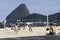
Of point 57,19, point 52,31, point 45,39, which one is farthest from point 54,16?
point 45,39

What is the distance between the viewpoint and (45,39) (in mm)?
12703

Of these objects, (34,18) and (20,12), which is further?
(20,12)

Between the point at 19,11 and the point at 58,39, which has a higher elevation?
the point at 19,11

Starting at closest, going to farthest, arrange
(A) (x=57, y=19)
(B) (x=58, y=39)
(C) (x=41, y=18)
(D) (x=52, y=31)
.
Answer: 1. (B) (x=58, y=39)
2. (D) (x=52, y=31)
3. (A) (x=57, y=19)
4. (C) (x=41, y=18)

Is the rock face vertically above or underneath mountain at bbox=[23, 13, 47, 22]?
above

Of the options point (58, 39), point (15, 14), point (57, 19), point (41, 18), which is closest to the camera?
point (58, 39)

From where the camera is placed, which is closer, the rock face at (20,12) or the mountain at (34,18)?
the mountain at (34,18)

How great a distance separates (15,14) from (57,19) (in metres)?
26.6

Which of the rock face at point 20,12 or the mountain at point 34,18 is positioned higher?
the rock face at point 20,12

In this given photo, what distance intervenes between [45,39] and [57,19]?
10148 centimetres

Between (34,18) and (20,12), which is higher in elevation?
(20,12)

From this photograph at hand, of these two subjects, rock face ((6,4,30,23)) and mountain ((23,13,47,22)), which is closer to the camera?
mountain ((23,13,47,22))

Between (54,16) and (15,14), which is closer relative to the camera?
(54,16)

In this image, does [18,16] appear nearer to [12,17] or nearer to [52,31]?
[12,17]
